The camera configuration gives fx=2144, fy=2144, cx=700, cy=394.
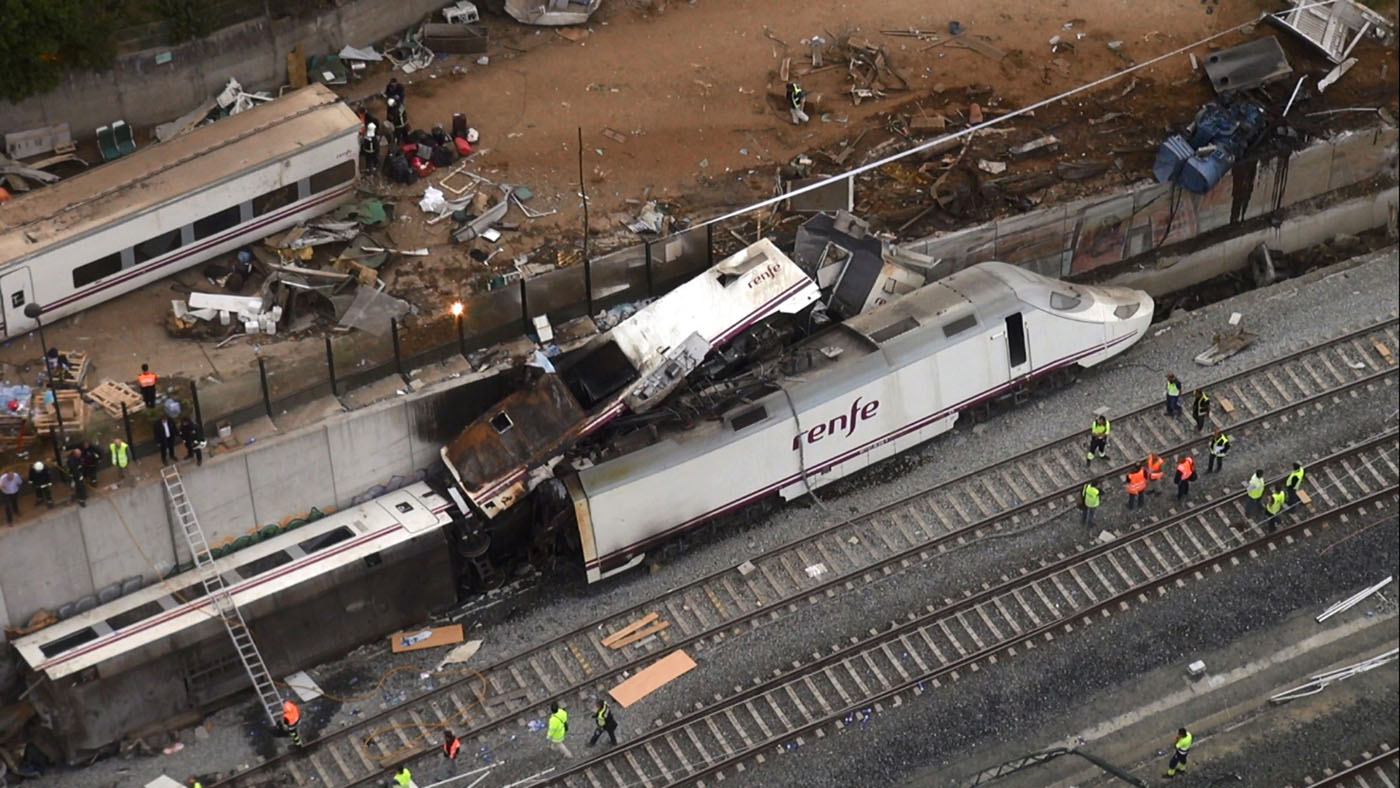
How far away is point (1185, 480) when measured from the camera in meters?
39.1

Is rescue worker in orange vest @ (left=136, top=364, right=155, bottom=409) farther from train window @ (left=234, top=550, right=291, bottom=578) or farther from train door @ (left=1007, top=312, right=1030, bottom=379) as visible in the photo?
train door @ (left=1007, top=312, right=1030, bottom=379)

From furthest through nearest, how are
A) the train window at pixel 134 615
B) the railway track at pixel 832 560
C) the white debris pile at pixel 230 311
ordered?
the white debris pile at pixel 230 311 → the railway track at pixel 832 560 → the train window at pixel 134 615

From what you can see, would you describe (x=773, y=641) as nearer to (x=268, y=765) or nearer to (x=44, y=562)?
(x=268, y=765)

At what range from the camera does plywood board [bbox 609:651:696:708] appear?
35969 millimetres

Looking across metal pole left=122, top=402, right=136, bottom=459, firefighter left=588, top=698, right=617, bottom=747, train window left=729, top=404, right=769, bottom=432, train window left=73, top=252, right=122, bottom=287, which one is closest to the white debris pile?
train window left=73, top=252, right=122, bottom=287

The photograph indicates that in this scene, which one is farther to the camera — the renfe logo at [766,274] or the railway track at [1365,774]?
the renfe logo at [766,274]

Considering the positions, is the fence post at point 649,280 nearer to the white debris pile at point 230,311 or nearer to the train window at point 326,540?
the white debris pile at point 230,311

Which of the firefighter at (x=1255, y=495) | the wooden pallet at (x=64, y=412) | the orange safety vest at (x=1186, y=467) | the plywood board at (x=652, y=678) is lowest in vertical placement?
the plywood board at (x=652, y=678)

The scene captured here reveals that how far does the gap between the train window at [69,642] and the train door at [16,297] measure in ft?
18.4

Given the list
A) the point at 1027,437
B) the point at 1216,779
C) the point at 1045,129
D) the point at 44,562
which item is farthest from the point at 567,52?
the point at 1216,779

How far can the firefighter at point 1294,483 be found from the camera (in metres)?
38.8

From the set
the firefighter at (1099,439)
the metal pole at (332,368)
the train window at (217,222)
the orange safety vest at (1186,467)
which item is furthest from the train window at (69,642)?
the orange safety vest at (1186,467)

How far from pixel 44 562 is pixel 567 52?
16.1 m

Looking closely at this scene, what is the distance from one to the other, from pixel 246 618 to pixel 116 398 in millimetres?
4349
